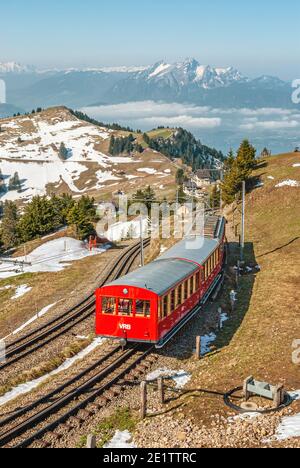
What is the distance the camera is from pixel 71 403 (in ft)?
64.1

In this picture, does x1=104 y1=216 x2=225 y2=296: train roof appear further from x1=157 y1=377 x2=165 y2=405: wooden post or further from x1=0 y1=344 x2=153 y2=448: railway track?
x1=157 y1=377 x2=165 y2=405: wooden post

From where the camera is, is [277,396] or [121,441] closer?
[121,441]

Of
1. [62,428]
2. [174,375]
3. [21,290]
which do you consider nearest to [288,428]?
[174,375]

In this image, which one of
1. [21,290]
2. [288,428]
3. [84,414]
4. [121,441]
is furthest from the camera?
[21,290]

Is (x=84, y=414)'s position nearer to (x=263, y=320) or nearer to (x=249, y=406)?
(x=249, y=406)

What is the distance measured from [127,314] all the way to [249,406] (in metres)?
7.60

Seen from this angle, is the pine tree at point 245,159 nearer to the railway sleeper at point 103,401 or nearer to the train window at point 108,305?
the train window at point 108,305

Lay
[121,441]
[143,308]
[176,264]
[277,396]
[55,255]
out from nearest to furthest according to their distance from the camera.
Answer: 1. [121,441]
2. [277,396]
3. [143,308]
4. [176,264]
5. [55,255]

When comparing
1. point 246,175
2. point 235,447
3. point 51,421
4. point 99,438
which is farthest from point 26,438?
point 246,175

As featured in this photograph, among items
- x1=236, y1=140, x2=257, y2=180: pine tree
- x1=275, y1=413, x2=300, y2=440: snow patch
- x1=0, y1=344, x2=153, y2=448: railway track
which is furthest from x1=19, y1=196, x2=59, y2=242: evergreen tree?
x1=275, y1=413, x2=300, y2=440: snow patch

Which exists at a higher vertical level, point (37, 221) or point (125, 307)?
point (125, 307)

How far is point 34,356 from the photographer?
25891mm

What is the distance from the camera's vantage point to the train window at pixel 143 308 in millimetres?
22891
